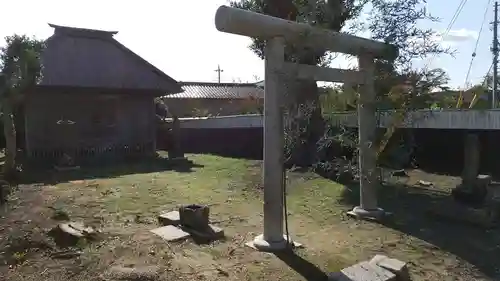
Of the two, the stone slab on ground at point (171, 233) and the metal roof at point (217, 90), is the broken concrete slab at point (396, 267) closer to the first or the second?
the stone slab on ground at point (171, 233)

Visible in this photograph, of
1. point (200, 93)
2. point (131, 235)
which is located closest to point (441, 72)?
point (131, 235)

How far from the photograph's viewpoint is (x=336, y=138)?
7719 millimetres

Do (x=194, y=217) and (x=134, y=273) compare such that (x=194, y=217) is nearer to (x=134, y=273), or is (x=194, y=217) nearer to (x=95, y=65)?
(x=134, y=273)

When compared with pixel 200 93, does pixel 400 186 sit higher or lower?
lower

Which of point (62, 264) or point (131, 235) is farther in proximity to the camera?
point (131, 235)

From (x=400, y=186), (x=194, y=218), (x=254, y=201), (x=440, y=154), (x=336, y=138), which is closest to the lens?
(x=194, y=218)

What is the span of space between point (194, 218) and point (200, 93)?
1127 inches

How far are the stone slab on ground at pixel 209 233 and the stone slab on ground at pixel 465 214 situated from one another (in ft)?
13.2

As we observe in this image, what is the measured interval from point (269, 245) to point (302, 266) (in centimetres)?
59

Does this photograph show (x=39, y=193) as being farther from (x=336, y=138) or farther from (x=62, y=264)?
(x=336, y=138)

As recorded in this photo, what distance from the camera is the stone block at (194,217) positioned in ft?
19.3

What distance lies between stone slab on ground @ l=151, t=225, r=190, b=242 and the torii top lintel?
2.77m

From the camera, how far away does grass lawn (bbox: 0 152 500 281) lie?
4.72 metres

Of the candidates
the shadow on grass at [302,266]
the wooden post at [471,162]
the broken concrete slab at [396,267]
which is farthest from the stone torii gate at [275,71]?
the wooden post at [471,162]
